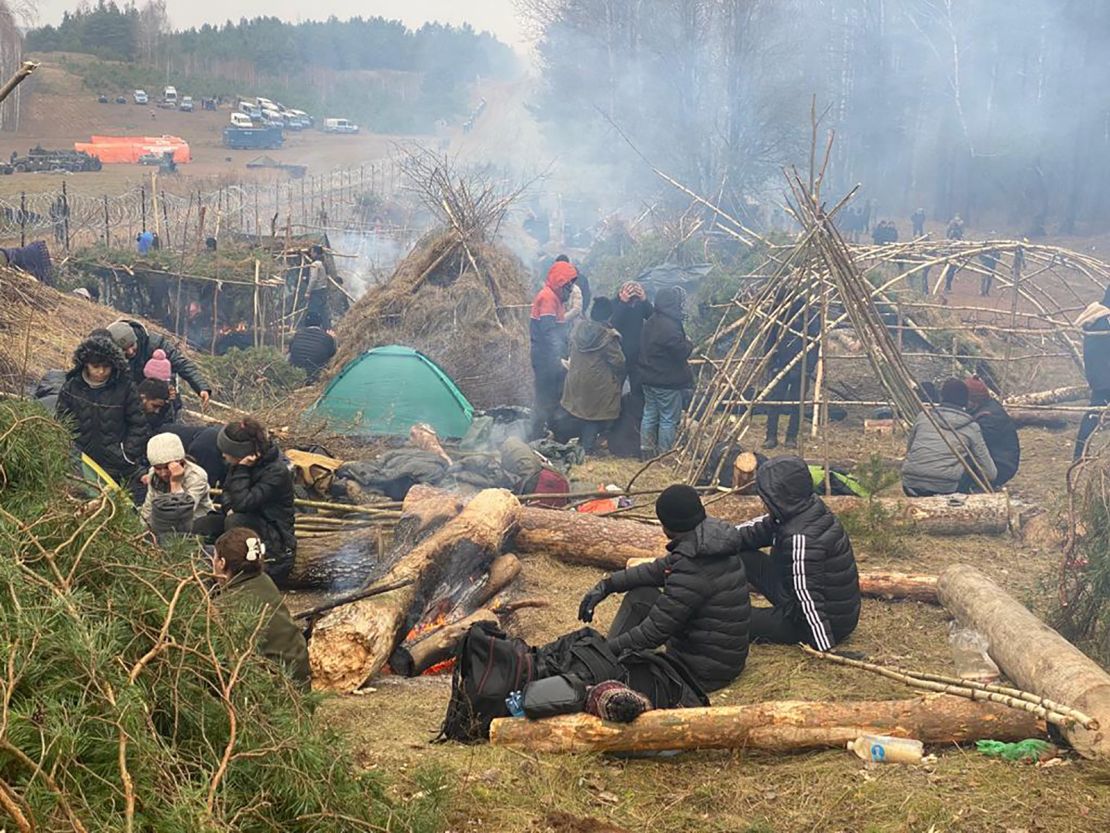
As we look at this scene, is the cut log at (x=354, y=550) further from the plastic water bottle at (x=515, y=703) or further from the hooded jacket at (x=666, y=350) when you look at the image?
the hooded jacket at (x=666, y=350)

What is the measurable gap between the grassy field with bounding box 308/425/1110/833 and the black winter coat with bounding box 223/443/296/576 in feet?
4.17

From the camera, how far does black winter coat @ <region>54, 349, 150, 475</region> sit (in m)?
7.64

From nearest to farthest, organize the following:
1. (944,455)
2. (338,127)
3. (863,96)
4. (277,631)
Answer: (277,631) < (944,455) < (863,96) < (338,127)

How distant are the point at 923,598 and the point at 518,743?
11.5 feet

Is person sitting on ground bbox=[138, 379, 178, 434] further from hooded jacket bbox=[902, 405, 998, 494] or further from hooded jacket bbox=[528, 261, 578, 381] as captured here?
hooded jacket bbox=[902, 405, 998, 494]

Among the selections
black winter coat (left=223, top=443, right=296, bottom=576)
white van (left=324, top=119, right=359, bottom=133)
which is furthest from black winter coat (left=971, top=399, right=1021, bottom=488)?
white van (left=324, top=119, right=359, bottom=133)

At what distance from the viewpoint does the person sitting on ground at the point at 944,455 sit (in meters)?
9.39

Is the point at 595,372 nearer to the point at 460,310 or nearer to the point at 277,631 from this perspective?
the point at 460,310

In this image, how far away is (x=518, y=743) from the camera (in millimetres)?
5266

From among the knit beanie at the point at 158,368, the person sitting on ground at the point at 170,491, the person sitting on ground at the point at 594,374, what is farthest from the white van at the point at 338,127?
the person sitting on ground at the point at 170,491

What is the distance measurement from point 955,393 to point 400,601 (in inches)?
212

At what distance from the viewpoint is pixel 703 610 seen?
588 centimetres

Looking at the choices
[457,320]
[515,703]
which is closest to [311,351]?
[457,320]

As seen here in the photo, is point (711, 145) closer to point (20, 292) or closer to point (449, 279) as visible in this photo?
point (449, 279)
